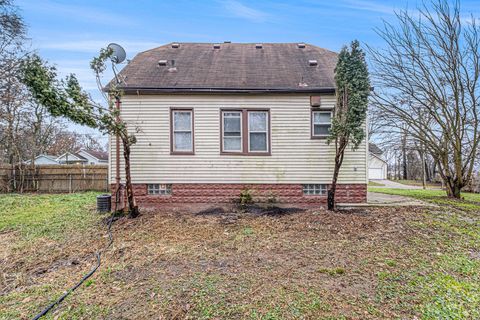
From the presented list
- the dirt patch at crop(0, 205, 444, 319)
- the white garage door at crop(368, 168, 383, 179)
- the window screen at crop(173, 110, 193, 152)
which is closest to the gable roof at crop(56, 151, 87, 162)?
the window screen at crop(173, 110, 193, 152)

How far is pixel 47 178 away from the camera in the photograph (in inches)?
567

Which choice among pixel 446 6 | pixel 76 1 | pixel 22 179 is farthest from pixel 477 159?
pixel 22 179

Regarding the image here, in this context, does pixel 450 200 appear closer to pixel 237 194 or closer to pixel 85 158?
pixel 237 194

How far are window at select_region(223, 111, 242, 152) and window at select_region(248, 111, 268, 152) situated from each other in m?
0.37

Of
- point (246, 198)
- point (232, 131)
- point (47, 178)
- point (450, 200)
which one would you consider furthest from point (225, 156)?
point (47, 178)

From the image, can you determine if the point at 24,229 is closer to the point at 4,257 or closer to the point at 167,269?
the point at 4,257

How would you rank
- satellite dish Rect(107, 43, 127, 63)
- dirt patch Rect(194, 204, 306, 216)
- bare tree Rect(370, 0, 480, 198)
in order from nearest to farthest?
dirt patch Rect(194, 204, 306, 216) < satellite dish Rect(107, 43, 127, 63) < bare tree Rect(370, 0, 480, 198)

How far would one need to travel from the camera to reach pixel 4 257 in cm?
462

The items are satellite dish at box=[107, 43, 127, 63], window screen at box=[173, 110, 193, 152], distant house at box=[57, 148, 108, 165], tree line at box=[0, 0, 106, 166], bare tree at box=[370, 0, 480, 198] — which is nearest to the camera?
satellite dish at box=[107, 43, 127, 63]

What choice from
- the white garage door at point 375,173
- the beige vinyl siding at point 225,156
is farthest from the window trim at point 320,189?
the white garage door at point 375,173

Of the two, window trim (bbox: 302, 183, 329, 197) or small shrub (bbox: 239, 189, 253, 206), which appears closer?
small shrub (bbox: 239, 189, 253, 206)

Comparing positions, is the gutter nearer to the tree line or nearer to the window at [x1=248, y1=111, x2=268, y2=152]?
the window at [x1=248, y1=111, x2=268, y2=152]

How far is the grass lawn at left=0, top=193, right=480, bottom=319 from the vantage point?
282 centimetres

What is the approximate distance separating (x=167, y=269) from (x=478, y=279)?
457 centimetres
